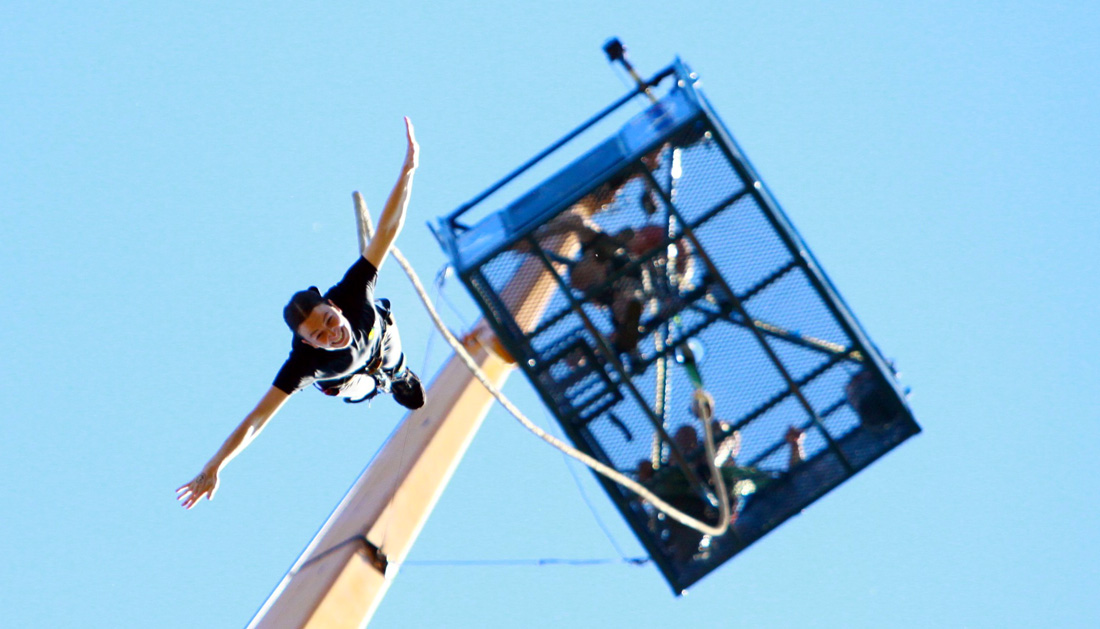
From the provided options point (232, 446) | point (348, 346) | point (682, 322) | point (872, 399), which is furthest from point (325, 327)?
point (872, 399)

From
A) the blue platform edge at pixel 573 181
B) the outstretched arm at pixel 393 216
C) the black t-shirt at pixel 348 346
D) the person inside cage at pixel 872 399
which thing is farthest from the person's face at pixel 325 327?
the person inside cage at pixel 872 399

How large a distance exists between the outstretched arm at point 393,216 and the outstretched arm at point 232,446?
2.67 ft

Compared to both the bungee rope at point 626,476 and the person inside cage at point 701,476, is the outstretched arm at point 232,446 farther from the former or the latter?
the person inside cage at point 701,476

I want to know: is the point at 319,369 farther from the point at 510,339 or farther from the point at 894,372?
the point at 894,372

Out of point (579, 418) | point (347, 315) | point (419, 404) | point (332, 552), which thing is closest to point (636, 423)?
point (579, 418)

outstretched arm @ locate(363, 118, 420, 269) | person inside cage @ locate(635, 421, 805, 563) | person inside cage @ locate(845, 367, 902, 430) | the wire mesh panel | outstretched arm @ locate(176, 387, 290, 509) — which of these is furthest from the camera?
person inside cage @ locate(635, 421, 805, 563)

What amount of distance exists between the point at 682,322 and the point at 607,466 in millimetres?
1187

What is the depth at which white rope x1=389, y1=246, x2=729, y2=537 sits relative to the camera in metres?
6.44

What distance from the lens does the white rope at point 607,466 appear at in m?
6.44

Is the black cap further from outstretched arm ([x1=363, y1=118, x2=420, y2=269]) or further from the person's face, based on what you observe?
outstretched arm ([x1=363, y1=118, x2=420, y2=269])

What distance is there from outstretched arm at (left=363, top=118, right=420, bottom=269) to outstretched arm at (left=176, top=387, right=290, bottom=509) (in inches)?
32.1

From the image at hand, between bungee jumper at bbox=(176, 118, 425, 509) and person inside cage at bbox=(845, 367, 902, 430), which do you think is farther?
person inside cage at bbox=(845, 367, 902, 430)

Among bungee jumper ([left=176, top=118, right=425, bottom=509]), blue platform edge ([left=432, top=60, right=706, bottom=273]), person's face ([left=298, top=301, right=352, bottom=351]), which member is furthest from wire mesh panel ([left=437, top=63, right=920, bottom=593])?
person's face ([left=298, top=301, right=352, bottom=351])

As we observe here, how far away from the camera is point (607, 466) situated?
→ 306 inches
